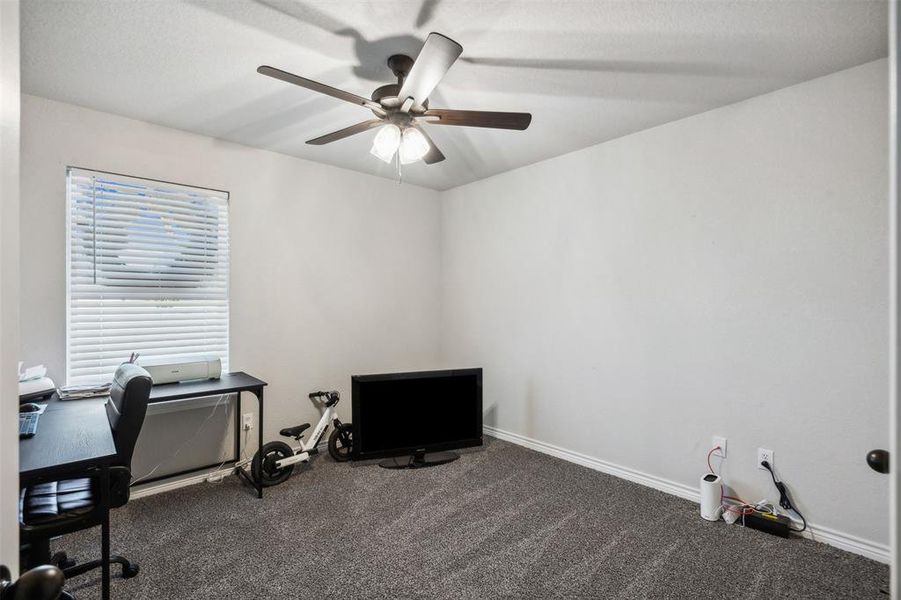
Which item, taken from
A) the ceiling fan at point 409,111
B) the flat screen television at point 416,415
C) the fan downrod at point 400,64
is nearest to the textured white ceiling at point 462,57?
the fan downrod at point 400,64

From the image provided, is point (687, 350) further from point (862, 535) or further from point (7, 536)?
point (7, 536)

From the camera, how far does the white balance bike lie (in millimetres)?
2945

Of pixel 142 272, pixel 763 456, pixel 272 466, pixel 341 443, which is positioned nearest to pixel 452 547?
pixel 272 466

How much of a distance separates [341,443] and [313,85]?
8.95 feet

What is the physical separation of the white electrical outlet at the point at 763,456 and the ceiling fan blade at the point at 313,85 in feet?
9.18

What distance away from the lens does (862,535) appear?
2.15 metres

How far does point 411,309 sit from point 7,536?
11.9 feet

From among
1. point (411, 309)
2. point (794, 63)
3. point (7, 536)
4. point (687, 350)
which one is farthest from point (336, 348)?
point (794, 63)

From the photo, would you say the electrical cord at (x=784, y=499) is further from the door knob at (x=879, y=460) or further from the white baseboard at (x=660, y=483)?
the door knob at (x=879, y=460)

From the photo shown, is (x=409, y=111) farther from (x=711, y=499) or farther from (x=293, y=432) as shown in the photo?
(x=711, y=499)

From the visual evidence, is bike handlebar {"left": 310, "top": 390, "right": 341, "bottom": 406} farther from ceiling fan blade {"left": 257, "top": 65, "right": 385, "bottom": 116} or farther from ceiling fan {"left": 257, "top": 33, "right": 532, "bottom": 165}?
ceiling fan blade {"left": 257, "top": 65, "right": 385, "bottom": 116}

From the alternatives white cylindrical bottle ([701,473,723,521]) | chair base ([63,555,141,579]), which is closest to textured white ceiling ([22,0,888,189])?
white cylindrical bottle ([701,473,723,521])

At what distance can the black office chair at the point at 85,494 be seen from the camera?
1.62m

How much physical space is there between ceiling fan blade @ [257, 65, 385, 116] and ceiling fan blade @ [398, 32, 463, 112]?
148 mm
